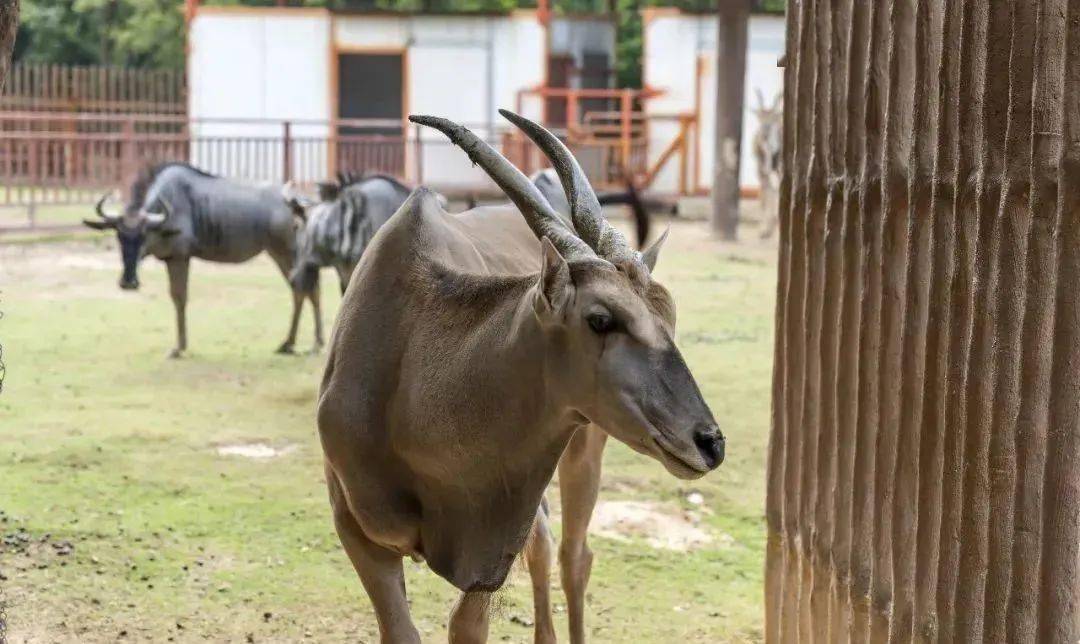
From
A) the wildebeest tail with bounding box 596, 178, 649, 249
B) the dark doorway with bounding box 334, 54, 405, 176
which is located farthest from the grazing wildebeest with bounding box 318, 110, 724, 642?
the dark doorway with bounding box 334, 54, 405, 176

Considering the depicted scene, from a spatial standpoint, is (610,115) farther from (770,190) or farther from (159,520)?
(159,520)

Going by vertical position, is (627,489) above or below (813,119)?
below

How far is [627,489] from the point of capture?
22.9 ft

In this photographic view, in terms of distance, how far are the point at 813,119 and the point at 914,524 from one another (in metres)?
1.34

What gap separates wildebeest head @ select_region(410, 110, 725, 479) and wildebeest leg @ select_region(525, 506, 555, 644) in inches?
52.7

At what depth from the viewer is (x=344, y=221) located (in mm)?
9914

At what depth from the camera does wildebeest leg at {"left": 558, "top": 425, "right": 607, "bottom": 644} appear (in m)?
4.74

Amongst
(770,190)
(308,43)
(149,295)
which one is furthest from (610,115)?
(149,295)

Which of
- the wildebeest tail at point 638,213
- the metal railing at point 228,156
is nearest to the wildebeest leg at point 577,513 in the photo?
the wildebeest tail at point 638,213

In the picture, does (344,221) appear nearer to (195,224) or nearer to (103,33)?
(195,224)

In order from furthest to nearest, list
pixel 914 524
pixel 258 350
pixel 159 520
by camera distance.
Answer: pixel 258 350 → pixel 159 520 → pixel 914 524

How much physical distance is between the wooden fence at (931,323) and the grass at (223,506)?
1326 millimetres

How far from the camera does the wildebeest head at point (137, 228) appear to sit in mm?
11141

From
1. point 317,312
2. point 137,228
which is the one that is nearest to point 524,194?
point 317,312
